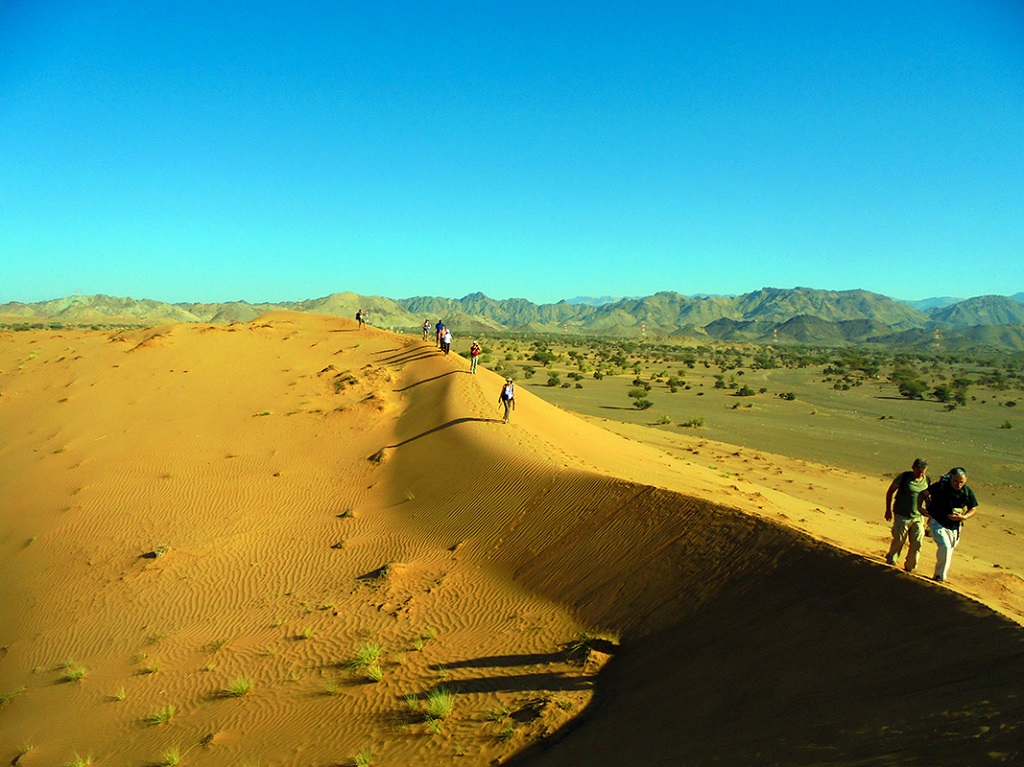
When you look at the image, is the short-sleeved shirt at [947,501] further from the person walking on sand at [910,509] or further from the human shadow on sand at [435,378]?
the human shadow on sand at [435,378]

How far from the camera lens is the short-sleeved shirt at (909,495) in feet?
25.1

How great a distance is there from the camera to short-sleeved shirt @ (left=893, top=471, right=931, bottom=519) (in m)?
7.66

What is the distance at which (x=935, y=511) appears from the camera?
728 centimetres

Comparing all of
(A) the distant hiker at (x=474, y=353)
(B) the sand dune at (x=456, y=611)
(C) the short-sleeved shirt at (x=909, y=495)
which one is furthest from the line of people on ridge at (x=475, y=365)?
(C) the short-sleeved shirt at (x=909, y=495)

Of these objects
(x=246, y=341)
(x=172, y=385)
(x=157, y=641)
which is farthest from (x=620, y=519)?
(x=246, y=341)

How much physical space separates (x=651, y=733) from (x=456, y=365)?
19479 millimetres

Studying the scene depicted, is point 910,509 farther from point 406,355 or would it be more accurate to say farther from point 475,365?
point 406,355

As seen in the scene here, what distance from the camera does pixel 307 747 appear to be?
22.8ft

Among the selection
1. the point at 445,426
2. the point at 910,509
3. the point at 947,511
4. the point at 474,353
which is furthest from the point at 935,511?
the point at 474,353

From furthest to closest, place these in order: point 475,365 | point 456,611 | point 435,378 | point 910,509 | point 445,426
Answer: point 475,365 < point 435,378 < point 445,426 < point 456,611 < point 910,509

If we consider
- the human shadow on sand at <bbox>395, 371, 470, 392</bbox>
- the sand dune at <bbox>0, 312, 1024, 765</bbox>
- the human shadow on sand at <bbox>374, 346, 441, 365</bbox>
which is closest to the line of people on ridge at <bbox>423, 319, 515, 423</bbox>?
the human shadow on sand at <bbox>395, 371, 470, 392</bbox>

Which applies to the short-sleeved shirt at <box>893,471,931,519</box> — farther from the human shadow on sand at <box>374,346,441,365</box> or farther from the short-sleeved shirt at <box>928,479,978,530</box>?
the human shadow on sand at <box>374,346,441,365</box>

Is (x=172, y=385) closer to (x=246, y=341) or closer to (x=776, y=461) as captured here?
(x=246, y=341)

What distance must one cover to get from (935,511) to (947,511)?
123 mm
